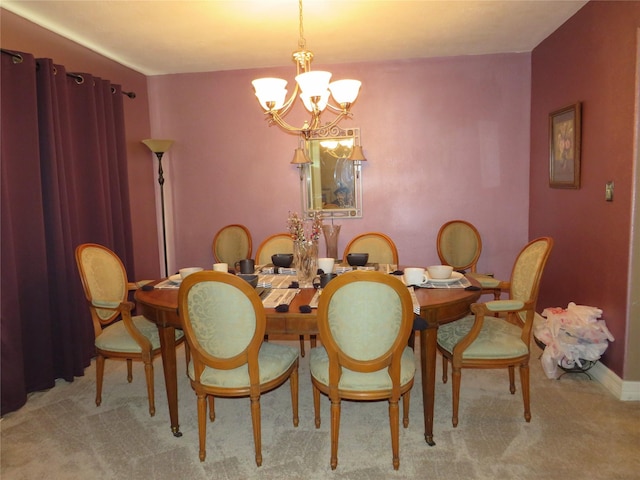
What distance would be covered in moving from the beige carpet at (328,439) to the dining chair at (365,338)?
0.25m

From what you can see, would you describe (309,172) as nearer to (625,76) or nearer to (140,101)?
(140,101)

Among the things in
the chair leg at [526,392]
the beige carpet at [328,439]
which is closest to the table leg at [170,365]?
the beige carpet at [328,439]

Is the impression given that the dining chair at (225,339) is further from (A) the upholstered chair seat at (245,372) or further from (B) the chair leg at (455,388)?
(B) the chair leg at (455,388)

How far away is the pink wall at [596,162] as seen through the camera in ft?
9.03

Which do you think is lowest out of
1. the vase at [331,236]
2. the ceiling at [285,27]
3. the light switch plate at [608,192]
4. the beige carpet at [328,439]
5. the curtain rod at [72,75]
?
the beige carpet at [328,439]

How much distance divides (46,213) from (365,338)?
2.38m

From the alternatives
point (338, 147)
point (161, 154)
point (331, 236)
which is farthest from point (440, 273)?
point (161, 154)

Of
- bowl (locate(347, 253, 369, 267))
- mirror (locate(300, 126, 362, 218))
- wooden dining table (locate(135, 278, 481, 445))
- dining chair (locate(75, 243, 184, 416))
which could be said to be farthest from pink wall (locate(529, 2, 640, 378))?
dining chair (locate(75, 243, 184, 416))

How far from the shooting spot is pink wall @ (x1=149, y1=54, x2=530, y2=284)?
14.4 ft

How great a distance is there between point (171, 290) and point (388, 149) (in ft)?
8.62

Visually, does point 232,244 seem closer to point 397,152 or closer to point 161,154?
point 161,154

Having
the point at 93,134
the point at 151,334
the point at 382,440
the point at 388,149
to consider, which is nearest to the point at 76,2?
the point at 93,134

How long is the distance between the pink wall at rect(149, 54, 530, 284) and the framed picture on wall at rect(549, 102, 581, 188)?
1.91 ft

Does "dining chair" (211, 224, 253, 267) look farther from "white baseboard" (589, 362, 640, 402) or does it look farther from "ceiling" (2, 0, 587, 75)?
"white baseboard" (589, 362, 640, 402)
